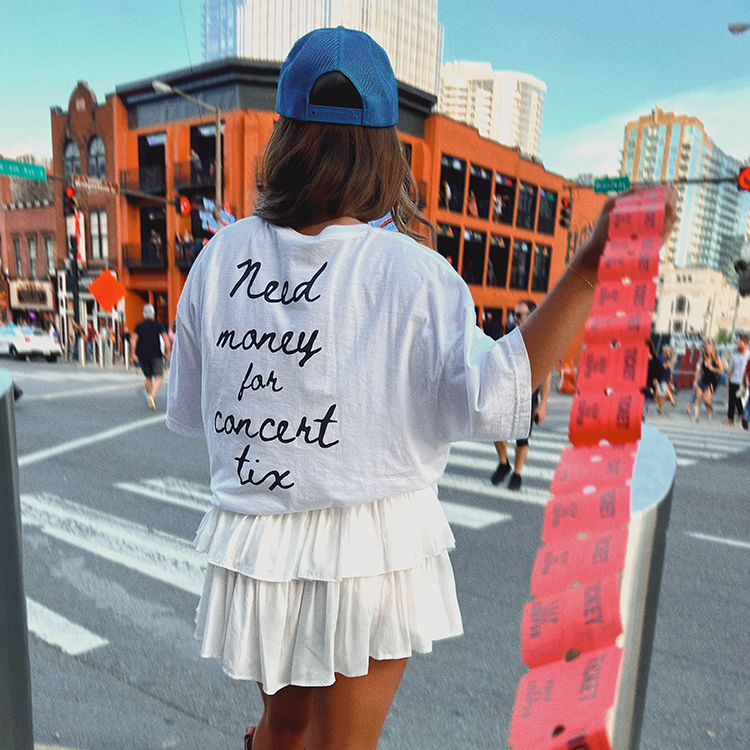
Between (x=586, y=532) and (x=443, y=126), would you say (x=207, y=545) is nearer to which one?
(x=586, y=532)

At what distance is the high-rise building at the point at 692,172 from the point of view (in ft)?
133

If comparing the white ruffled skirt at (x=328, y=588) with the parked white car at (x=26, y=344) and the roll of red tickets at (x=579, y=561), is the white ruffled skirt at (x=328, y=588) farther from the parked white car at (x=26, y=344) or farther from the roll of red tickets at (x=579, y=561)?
the parked white car at (x=26, y=344)

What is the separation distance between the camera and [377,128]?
109cm

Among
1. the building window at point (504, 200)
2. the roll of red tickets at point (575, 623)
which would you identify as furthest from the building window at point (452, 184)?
the roll of red tickets at point (575, 623)

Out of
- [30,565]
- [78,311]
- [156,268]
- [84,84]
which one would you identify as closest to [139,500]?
[30,565]

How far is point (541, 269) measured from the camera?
112 ft

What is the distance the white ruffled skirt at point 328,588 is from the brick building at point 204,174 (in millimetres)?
21396

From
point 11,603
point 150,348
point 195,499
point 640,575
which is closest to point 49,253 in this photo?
point 150,348

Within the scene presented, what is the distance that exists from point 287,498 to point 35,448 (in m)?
7.20

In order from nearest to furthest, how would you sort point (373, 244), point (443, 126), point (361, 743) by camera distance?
point (373, 244), point (361, 743), point (443, 126)

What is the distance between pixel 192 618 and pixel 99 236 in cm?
2886

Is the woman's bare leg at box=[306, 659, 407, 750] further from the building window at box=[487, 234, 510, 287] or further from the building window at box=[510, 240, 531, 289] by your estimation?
the building window at box=[510, 240, 531, 289]

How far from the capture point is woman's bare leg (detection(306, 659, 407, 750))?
115 centimetres

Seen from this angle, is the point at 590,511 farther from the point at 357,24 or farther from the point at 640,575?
the point at 357,24
